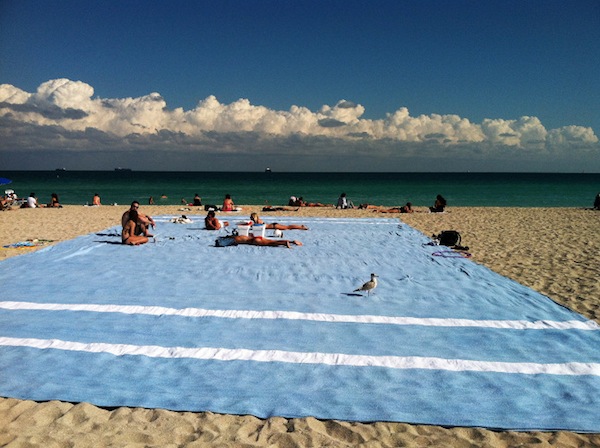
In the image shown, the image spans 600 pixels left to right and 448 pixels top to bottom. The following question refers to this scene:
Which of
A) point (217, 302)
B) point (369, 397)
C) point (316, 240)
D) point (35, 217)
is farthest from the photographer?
point (35, 217)

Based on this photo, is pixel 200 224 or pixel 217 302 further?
pixel 200 224

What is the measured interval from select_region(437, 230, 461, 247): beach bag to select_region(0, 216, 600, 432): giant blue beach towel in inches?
121

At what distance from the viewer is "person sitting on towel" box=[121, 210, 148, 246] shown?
44.5ft

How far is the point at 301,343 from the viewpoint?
6.07 m

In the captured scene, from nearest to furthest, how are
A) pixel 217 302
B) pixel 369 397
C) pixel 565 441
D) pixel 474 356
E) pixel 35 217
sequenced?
pixel 565 441, pixel 369 397, pixel 474 356, pixel 217 302, pixel 35 217

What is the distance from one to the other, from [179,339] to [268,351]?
1.34 metres

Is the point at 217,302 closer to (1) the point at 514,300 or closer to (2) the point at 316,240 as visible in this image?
(1) the point at 514,300

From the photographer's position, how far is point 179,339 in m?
6.17

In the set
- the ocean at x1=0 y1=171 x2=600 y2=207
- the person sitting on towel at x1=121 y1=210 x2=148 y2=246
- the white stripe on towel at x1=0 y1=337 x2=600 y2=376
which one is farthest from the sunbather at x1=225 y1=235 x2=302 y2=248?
the ocean at x1=0 y1=171 x2=600 y2=207

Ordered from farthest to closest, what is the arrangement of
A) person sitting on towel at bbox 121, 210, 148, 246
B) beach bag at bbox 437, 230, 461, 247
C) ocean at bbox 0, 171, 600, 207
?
1. ocean at bbox 0, 171, 600, 207
2. beach bag at bbox 437, 230, 461, 247
3. person sitting on towel at bbox 121, 210, 148, 246

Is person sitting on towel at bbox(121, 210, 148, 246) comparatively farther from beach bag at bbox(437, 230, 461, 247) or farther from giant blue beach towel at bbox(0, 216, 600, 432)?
beach bag at bbox(437, 230, 461, 247)

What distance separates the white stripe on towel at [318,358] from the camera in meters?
5.33

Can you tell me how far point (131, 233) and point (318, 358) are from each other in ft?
32.9

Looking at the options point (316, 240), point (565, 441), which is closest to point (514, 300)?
point (565, 441)
